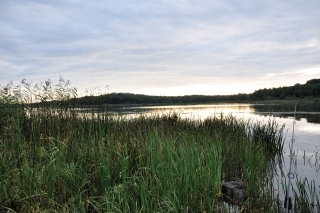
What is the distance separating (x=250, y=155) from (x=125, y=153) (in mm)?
3461

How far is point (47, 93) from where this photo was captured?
8570 mm

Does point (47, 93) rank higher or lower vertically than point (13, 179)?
higher

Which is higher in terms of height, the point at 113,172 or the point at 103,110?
the point at 103,110

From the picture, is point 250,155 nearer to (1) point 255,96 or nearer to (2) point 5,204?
(2) point 5,204

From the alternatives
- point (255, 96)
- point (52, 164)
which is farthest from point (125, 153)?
point (255, 96)

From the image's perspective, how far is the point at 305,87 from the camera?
7231 centimetres

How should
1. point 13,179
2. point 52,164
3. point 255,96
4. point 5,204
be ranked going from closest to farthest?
point 5,204 < point 13,179 < point 52,164 < point 255,96

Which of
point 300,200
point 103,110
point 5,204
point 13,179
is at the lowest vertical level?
point 300,200

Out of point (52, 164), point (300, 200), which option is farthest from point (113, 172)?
point (300, 200)

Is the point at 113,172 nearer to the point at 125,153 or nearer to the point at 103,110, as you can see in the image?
the point at 125,153

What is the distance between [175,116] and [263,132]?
183 inches

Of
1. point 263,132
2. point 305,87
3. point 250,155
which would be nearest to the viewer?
point 250,155

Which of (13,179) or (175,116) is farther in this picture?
(175,116)

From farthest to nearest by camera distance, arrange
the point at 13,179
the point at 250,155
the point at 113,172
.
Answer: the point at 250,155 < the point at 113,172 < the point at 13,179
